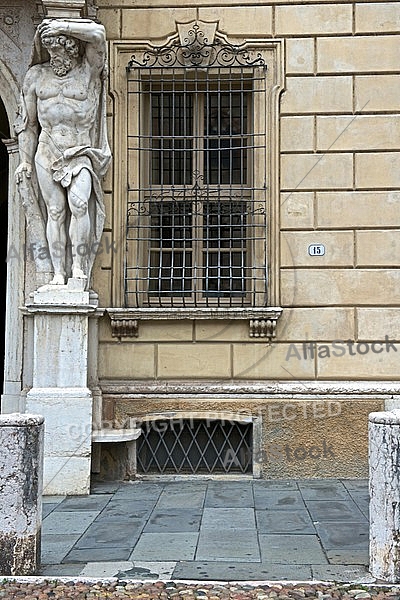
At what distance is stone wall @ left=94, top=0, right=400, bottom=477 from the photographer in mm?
8672

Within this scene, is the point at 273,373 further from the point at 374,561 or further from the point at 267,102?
the point at 374,561

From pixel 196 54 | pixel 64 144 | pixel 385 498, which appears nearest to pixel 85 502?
pixel 385 498

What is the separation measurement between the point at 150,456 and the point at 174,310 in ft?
5.43

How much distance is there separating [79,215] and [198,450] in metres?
2.89

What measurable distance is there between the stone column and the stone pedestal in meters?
2.63

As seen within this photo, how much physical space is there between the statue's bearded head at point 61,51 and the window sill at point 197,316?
2.60 metres

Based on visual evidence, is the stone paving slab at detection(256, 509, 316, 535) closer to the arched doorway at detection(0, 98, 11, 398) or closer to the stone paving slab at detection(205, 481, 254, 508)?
the stone paving slab at detection(205, 481, 254, 508)

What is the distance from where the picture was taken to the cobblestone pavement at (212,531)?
5.36m

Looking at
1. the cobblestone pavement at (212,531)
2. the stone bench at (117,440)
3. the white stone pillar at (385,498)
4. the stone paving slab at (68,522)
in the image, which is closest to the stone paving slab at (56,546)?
the cobblestone pavement at (212,531)

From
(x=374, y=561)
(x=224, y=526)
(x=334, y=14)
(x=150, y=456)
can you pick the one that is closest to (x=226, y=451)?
(x=150, y=456)

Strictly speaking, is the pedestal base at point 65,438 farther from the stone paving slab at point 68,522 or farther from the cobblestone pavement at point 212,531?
the stone paving slab at point 68,522

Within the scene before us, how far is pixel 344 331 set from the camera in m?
8.73

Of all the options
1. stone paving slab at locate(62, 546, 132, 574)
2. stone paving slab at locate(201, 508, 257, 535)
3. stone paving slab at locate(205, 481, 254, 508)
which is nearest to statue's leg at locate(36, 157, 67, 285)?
stone paving slab at locate(205, 481, 254, 508)

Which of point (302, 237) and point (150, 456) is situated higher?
point (302, 237)
